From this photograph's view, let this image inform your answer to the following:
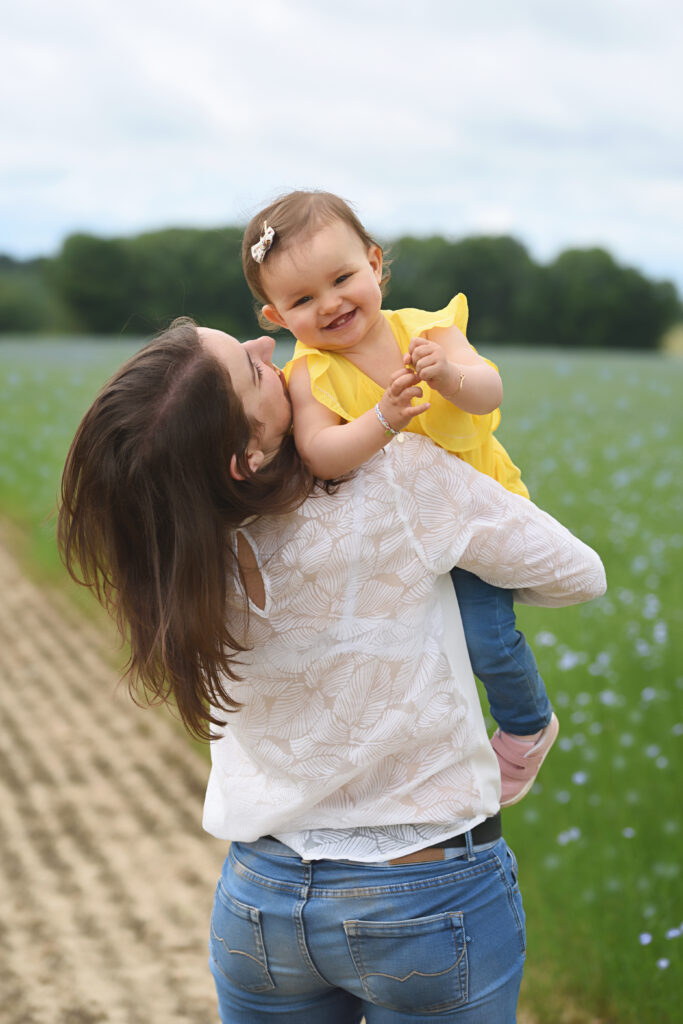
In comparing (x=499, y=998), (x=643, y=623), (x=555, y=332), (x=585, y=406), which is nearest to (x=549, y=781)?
(x=643, y=623)

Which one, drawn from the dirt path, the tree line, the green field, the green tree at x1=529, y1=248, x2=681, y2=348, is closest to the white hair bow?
the green field

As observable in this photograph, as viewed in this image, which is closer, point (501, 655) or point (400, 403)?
point (400, 403)

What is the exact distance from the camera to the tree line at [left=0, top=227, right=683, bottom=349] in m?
23.6

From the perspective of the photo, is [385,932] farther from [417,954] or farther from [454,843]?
[454,843]

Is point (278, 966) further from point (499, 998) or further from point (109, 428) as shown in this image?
→ point (109, 428)

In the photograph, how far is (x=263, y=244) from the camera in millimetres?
1779

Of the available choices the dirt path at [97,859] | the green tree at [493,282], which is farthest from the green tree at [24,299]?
the dirt path at [97,859]

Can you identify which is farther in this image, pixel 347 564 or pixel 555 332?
pixel 555 332

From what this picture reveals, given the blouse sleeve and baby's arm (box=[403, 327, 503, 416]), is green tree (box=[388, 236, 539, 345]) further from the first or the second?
the blouse sleeve

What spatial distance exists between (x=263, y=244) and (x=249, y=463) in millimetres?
512

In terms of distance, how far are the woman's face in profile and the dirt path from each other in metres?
2.63

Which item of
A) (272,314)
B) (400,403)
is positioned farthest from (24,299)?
(400,403)

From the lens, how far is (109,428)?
1371mm

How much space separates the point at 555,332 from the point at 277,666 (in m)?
25.4
